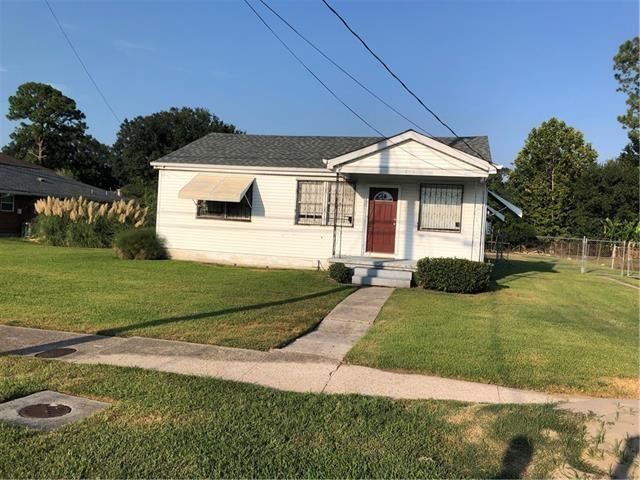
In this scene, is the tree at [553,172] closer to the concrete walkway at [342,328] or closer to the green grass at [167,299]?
the green grass at [167,299]

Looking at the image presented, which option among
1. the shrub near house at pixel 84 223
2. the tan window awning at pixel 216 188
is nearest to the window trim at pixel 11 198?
the shrub near house at pixel 84 223

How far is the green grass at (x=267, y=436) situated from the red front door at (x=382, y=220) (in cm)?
1144

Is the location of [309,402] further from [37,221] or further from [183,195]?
[37,221]

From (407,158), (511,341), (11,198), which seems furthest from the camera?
(11,198)

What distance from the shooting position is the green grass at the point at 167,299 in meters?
7.59

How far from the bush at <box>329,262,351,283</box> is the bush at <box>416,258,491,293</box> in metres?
2.00

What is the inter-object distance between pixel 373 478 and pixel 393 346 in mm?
3755

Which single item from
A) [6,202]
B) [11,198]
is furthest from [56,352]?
[11,198]

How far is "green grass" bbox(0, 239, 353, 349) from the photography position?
7.59m

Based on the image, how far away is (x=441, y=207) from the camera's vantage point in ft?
51.8

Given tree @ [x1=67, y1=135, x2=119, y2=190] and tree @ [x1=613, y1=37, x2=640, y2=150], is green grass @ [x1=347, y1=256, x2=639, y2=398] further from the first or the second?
tree @ [x1=67, y1=135, x2=119, y2=190]

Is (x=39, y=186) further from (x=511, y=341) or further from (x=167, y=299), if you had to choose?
(x=511, y=341)

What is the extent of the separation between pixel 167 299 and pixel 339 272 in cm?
540

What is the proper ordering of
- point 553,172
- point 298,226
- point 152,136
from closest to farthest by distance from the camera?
point 298,226 < point 553,172 < point 152,136
